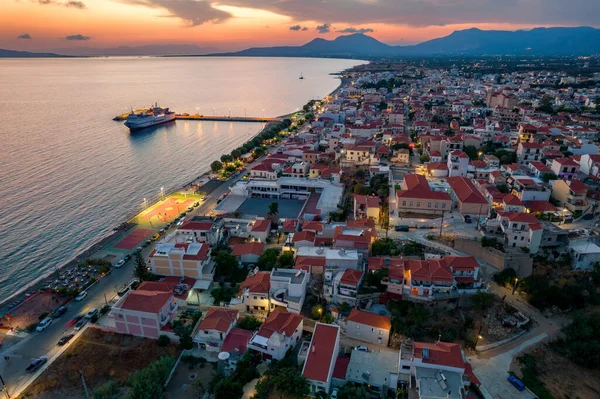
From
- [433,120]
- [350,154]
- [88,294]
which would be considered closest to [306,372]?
[88,294]

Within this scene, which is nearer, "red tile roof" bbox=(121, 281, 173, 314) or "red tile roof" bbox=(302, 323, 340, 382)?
"red tile roof" bbox=(302, 323, 340, 382)

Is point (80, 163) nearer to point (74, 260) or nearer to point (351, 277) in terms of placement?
point (74, 260)

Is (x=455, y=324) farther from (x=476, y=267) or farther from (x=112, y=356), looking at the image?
(x=112, y=356)

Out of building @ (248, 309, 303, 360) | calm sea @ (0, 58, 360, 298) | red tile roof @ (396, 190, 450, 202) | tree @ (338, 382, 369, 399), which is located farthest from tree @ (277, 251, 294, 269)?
calm sea @ (0, 58, 360, 298)

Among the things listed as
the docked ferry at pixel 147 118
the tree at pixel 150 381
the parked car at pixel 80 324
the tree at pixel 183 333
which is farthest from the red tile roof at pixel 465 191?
the docked ferry at pixel 147 118

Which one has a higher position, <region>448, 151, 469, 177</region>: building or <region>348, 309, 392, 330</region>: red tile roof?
<region>448, 151, 469, 177</region>: building

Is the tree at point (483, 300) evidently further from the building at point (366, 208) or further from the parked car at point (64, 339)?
the parked car at point (64, 339)

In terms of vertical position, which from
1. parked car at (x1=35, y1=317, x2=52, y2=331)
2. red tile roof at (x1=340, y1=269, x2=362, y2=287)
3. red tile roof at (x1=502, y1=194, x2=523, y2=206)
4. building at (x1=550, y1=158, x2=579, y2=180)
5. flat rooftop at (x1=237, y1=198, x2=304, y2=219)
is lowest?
parked car at (x1=35, y1=317, x2=52, y2=331)

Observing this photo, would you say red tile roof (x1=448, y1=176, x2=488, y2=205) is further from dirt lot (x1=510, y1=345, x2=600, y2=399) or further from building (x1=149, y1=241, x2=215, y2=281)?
building (x1=149, y1=241, x2=215, y2=281)
